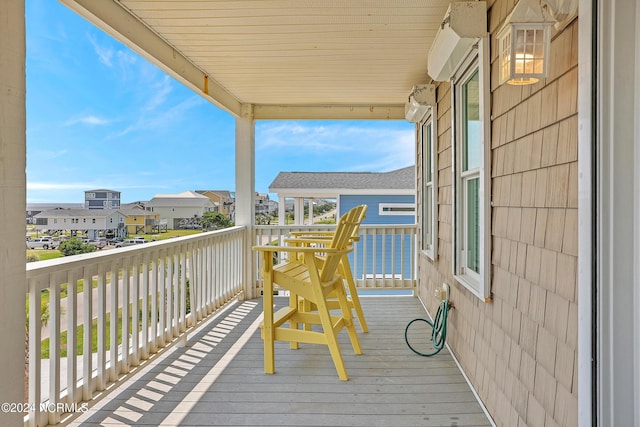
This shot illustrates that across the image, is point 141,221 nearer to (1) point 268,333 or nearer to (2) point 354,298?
(1) point 268,333

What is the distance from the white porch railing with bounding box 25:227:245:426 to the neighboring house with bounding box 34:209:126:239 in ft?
0.45

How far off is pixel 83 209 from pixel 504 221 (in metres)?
2.24

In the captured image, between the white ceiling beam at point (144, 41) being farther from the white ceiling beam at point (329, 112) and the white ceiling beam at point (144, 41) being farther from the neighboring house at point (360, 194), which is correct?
the neighboring house at point (360, 194)

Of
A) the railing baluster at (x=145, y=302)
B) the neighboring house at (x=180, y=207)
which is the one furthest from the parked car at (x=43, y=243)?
the neighboring house at (x=180, y=207)

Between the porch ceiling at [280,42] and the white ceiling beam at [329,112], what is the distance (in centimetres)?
35

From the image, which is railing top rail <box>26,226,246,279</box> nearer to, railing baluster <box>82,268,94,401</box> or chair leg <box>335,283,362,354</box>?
railing baluster <box>82,268,94,401</box>

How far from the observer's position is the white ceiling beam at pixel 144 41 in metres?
2.07

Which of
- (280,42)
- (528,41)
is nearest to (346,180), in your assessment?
(280,42)

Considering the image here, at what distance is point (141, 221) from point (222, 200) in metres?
1.55

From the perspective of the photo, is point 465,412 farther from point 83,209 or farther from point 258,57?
point 258,57

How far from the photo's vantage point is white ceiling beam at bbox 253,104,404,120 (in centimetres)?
455

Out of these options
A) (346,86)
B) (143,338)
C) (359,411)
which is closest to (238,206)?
(346,86)

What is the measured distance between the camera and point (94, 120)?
6.95 feet

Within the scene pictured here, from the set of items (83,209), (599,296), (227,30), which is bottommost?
(599,296)
